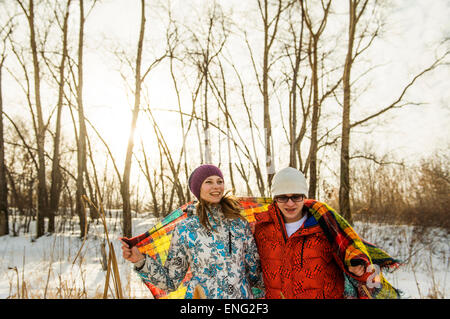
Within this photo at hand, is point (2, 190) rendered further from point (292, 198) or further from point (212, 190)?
point (292, 198)

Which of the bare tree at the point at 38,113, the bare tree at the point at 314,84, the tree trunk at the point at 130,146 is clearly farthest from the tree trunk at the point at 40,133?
the bare tree at the point at 314,84

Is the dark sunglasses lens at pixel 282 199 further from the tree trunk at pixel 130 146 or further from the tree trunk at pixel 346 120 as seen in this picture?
the tree trunk at pixel 346 120

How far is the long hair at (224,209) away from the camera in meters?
2.05

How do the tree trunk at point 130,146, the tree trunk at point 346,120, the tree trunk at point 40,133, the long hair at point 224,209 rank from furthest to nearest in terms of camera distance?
1. the tree trunk at point 40,133
2. the tree trunk at point 346,120
3. the tree trunk at point 130,146
4. the long hair at point 224,209

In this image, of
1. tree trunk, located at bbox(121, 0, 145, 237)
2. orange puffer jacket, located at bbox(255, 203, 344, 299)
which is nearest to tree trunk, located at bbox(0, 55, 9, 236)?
tree trunk, located at bbox(121, 0, 145, 237)

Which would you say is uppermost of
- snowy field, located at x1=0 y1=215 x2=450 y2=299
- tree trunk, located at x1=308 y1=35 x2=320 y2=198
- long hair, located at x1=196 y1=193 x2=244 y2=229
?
tree trunk, located at x1=308 y1=35 x2=320 y2=198

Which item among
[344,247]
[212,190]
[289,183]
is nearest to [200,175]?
[212,190]

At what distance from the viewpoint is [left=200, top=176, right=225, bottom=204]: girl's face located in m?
2.13

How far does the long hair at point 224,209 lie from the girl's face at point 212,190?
5 centimetres

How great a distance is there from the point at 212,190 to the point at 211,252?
0.46m

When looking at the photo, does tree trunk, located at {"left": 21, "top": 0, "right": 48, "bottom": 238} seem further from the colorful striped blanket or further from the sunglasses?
the sunglasses

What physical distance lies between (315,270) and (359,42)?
1136 cm

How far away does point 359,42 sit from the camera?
424 inches
